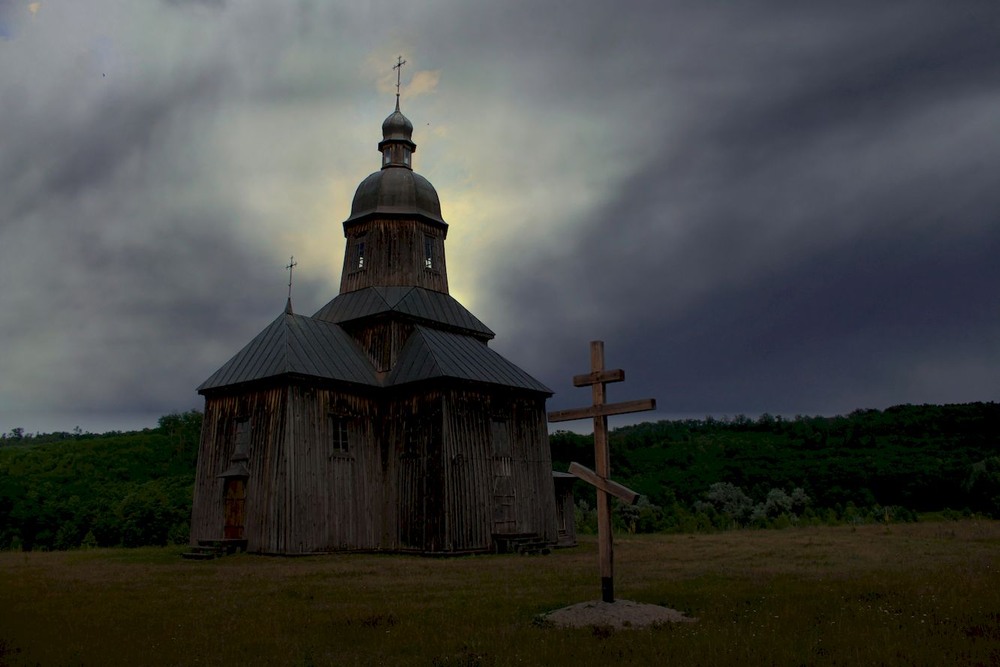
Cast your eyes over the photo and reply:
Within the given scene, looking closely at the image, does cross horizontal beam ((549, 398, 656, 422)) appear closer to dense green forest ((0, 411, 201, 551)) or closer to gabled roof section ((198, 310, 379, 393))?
gabled roof section ((198, 310, 379, 393))

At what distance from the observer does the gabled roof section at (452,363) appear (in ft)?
→ 89.0

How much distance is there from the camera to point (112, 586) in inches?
639

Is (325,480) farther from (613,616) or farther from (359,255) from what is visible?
(613,616)

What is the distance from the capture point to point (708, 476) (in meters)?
58.7

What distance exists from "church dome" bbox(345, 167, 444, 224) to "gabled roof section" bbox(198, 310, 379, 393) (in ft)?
18.7

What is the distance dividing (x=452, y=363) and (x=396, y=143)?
12185 mm

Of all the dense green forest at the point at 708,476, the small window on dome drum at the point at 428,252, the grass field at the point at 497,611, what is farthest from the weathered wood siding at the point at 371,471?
the dense green forest at the point at 708,476

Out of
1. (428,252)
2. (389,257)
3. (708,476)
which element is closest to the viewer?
(389,257)

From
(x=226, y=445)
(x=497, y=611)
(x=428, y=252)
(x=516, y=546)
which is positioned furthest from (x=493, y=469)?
(x=497, y=611)

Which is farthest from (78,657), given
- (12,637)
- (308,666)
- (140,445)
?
(140,445)

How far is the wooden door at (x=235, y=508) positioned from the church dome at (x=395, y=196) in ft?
40.3

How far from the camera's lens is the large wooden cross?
11.5 meters

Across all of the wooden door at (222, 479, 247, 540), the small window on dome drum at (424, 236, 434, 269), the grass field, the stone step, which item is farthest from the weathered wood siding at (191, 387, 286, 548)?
the small window on dome drum at (424, 236, 434, 269)

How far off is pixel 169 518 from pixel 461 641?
29.4 m
